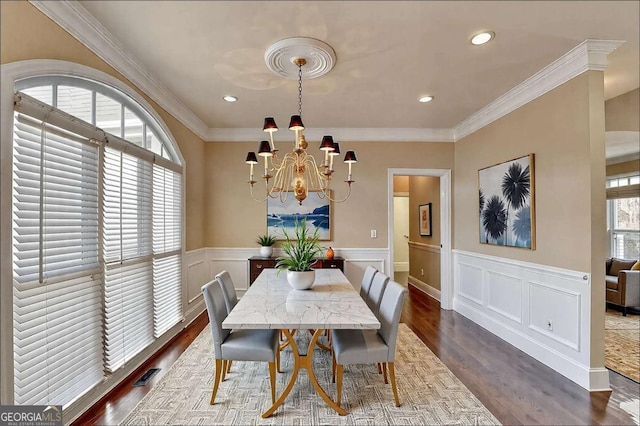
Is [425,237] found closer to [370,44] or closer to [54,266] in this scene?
[370,44]

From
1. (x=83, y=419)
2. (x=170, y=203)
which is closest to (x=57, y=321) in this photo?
(x=83, y=419)

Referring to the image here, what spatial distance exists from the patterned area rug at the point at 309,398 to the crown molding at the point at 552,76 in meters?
2.77

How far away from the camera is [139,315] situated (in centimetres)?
293

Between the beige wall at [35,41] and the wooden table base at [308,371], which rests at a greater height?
the beige wall at [35,41]

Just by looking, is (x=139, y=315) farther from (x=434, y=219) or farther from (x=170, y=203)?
(x=434, y=219)

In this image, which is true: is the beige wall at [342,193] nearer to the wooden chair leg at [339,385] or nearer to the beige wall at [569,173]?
the beige wall at [569,173]

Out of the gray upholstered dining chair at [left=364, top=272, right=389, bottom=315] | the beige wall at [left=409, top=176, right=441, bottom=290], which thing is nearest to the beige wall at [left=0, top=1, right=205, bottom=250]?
the gray upholstered dining chair at [left=364, top=272, right=389, bottom=315]

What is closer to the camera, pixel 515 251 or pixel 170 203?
pixel 515 251

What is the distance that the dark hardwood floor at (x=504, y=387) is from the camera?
218 centimetres

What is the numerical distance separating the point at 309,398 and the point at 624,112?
4226 millimetres

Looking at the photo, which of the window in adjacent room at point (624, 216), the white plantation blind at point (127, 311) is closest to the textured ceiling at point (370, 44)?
the white plantation blind at point (127, 311)

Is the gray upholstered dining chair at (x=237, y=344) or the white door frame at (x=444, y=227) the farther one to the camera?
the white door frame at (x=444, y=227)

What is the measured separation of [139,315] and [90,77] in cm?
202

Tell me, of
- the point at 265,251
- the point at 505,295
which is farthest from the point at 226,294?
the point at 505,295
